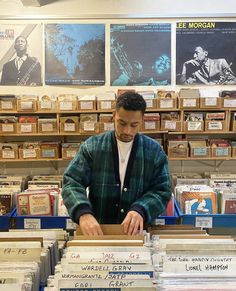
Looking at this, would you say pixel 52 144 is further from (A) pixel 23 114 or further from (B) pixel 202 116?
(B) pixel 202 116

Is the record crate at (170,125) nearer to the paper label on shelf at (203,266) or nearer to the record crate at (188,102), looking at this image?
the record crate at (188,102)

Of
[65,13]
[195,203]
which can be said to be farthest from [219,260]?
[65,13]

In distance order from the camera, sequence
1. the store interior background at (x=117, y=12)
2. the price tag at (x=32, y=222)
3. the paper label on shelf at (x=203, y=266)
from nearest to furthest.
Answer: the paper label on shelf at (x=203, y=266) < the price tag at (x=32, y=222) < the store interior background at (x=117, y=12)

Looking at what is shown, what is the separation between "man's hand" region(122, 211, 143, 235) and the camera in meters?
1.44

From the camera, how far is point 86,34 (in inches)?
168

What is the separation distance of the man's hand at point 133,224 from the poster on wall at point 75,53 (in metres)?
2.96

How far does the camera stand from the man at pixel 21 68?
4.29 metres

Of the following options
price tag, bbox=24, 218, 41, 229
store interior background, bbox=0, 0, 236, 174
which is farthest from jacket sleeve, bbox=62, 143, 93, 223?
store interior background, bbox=0, 0, 236, 174

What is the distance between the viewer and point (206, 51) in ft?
14.0

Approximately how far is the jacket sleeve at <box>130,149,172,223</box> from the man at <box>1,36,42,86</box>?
109 inches

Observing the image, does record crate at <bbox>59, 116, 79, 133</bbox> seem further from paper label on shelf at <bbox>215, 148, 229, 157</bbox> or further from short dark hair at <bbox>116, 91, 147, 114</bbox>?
short dark hair at <bbox>116, 91, 147, 114</bbox>

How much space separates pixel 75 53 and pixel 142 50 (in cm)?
76

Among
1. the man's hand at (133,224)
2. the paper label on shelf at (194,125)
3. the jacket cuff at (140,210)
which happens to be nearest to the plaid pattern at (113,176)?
the jacket cuff at (140,210)

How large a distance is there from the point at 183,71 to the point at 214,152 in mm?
981
